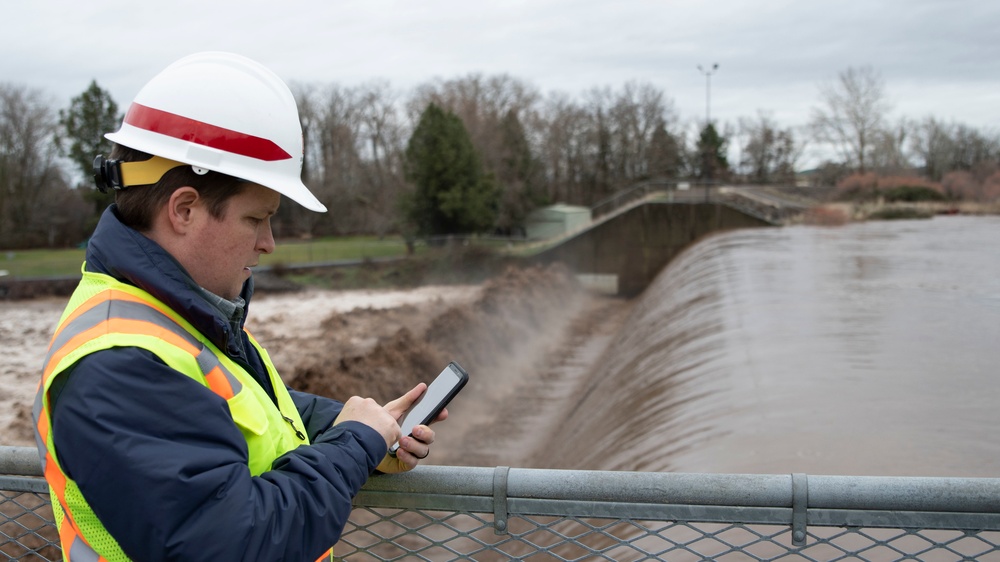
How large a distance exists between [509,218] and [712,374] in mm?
35995

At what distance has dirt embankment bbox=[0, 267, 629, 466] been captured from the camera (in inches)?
639

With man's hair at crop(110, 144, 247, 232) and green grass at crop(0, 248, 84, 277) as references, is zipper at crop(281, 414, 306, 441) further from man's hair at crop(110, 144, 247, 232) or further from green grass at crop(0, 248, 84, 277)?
green grass at crop(0, 248, 84, 277)

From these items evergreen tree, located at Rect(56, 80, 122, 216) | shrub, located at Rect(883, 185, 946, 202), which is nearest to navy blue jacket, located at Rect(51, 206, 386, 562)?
shrub, located at Rect(883, 185, 946, 202)

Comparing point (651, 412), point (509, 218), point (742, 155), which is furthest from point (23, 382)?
point (742, 155)

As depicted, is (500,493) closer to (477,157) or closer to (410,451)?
(410,451)

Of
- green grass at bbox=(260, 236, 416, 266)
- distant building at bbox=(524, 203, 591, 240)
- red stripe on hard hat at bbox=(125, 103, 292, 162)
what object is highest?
red stripe on hard hat at bbox=(125, 103, 292, 162)

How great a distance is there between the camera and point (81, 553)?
1.60 m

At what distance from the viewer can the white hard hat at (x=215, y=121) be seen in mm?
1716

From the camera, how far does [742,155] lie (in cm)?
6381

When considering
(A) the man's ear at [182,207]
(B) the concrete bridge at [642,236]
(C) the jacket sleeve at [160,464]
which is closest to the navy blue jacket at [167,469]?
(C) the jacket sleeve at [160,464]

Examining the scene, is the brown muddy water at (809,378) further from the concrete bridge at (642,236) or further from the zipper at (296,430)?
the concrete bridge at (642,236)

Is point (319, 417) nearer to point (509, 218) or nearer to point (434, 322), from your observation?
point (434, 322)

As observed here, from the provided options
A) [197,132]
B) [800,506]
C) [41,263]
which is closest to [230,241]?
[197,132]

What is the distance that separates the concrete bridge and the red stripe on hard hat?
3138 cm
